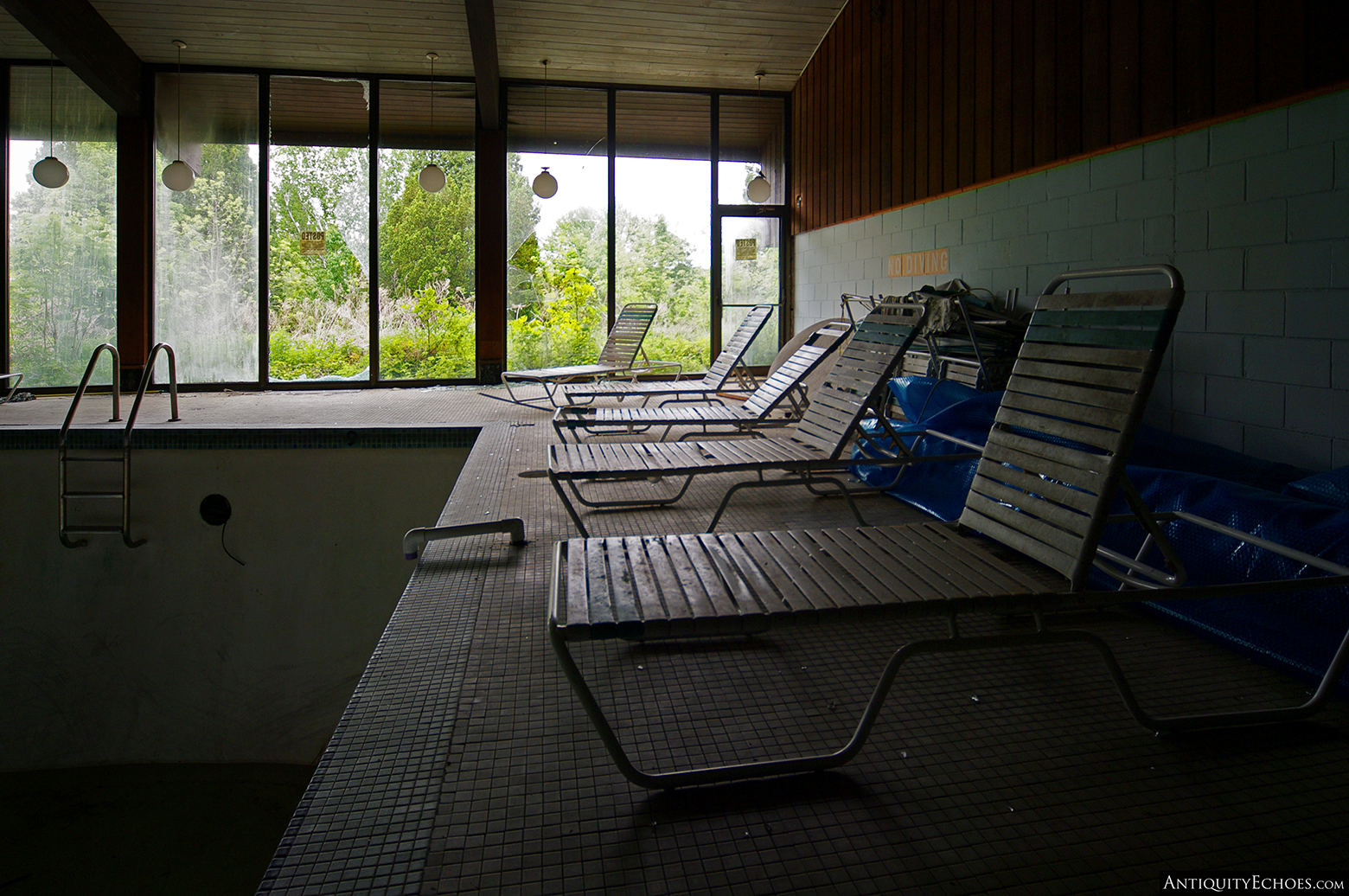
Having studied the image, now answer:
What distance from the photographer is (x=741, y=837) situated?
4.52 feet

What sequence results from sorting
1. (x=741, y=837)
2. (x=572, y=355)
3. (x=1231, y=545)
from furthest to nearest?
(x=572, y=355)
(x=1231, y=545)
(x=741, y=837)

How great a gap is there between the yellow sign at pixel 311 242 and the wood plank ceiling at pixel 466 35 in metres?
1.76

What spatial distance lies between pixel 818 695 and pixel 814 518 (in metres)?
1.60

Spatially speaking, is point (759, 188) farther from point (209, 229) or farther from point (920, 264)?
point (209, 229)

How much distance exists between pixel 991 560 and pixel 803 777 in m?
0.64

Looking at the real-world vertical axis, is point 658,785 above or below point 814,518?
below

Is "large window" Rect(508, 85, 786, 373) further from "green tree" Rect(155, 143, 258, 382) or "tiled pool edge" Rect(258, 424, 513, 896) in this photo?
"tiled pool edge" Rect(258, 424, 513, 896)

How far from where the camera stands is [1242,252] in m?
3.71

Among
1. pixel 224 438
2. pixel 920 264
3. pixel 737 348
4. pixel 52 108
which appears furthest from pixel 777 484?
pixel 52 108

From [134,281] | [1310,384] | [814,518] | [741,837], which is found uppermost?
[134,281]

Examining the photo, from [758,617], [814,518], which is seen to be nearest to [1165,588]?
[758,617]

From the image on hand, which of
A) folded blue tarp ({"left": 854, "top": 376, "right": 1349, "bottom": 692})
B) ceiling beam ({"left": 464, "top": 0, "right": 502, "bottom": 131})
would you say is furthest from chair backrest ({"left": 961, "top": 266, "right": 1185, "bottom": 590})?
ceiling beam ({"left": 464, "top": 0, "right": 502, "bottom": 131})

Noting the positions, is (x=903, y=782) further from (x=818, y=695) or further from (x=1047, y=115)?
(x=1047, y=115)

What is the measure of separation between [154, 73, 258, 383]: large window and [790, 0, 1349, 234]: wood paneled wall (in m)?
6.03
